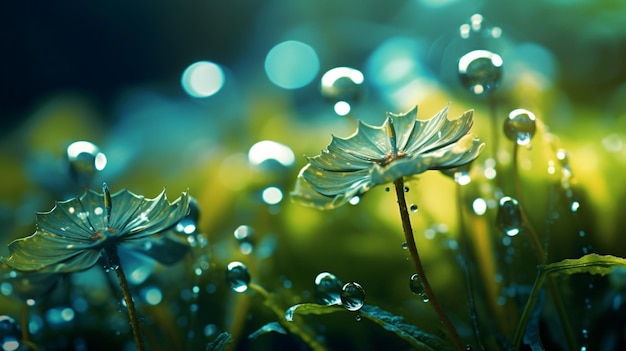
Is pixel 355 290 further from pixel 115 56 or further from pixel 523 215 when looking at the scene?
pixel 115 56

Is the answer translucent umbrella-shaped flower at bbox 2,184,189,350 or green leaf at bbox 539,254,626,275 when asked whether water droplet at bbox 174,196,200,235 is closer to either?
translucent umbrella-shaped flower at bbox 2,184,189,350

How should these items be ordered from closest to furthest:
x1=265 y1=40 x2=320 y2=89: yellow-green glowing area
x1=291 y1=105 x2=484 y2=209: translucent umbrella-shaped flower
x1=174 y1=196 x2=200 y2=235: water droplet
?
x1=291 y1=105 x2=484 y2=209: translucent umbrella-shaped flower < x1=174 y1=196 x2=200 y2=235: water droplet < x1=265 y1=40 x2=320 y2=89: yellow-green glowing area

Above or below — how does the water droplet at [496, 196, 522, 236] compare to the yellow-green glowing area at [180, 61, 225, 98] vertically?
below

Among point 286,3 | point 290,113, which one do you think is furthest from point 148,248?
point 286,3

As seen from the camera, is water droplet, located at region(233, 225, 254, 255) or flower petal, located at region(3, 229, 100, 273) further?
water droplet, located at region(233, 225, 254, 255)

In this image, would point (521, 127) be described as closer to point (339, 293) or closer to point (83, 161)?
point (339, 293)

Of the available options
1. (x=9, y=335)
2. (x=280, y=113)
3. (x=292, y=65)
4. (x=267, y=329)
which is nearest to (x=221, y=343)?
(x=267, y=329)

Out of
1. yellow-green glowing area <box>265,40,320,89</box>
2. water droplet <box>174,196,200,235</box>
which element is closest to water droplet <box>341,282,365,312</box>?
water droplet <box>174,196,200,235</box>
